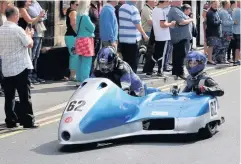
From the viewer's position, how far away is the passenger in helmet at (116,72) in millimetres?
9156

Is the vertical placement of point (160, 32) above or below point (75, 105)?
above

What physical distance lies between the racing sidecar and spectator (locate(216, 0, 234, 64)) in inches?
409

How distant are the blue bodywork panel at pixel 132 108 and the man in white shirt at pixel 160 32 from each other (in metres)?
6.16

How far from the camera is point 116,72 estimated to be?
928 cm

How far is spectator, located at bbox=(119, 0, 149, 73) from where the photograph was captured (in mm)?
14625

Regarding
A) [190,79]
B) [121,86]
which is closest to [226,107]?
[190,79]

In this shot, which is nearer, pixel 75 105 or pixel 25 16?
pixel 75 105

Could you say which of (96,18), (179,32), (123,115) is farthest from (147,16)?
(123,115)

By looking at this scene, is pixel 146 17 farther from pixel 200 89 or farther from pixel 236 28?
pixel 200 89

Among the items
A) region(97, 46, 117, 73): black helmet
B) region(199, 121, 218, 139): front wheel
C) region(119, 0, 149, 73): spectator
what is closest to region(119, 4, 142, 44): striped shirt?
region(119, 0, 149, 73): spectator

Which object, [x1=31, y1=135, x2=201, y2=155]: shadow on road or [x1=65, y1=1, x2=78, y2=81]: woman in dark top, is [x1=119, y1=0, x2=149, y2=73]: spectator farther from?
[x1=31, y1=135, x2=201, y2=155]: shadow on road

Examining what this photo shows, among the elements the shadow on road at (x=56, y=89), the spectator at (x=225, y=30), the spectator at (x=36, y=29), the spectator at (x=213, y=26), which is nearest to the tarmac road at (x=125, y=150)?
the shadow on road at (x=56, y=89)

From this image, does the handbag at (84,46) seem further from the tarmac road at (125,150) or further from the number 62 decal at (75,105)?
the number 62 decal at (75,105)

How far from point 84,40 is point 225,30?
22.4 feet
